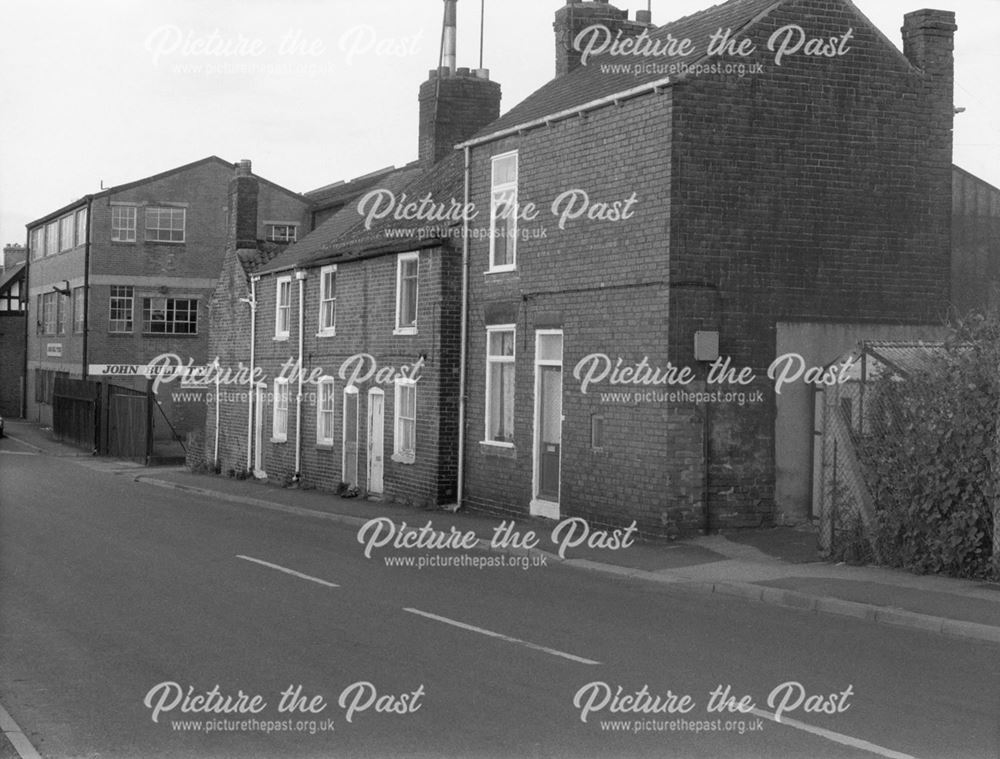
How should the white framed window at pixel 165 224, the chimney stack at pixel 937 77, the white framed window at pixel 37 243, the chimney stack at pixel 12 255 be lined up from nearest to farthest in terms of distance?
1. the chimney stack at pixel 937 77
2. the white framed window at pixel 165 224
3. the white framed window at pixel 37 243
4. the chimney stack at pixel 12 255

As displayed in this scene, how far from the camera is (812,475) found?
1858cm

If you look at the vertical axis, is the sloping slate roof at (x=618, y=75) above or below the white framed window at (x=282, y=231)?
below

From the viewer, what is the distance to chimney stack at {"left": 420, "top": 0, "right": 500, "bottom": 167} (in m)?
29.5

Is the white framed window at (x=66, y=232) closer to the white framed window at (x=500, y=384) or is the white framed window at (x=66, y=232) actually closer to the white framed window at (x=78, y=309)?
the white framed window at (x=78, y=309)

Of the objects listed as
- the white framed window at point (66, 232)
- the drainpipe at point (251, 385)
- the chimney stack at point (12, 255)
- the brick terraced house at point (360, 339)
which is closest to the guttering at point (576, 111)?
the brick terraced house at point (360, 339)

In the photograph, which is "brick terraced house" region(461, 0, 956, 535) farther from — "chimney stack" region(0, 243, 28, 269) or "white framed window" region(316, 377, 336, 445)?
"chimney stack" region(0, 243, 28, 269)

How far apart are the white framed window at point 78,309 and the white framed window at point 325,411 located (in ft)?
93.0

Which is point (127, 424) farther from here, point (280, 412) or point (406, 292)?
point (406, 292)

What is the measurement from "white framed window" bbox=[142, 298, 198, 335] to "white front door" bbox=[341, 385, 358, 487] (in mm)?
28218

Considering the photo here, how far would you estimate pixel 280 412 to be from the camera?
108 feet

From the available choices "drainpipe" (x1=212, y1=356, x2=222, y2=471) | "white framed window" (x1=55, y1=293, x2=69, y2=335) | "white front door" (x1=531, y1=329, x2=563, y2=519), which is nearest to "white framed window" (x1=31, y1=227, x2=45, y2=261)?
"white framed window" (x1=55, y1=293, x2=69, y2=335)

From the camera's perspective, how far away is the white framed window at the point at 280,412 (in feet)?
107

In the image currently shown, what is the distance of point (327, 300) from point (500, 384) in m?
8.74

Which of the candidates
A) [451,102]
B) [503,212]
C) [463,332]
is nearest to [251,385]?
[451,102]
